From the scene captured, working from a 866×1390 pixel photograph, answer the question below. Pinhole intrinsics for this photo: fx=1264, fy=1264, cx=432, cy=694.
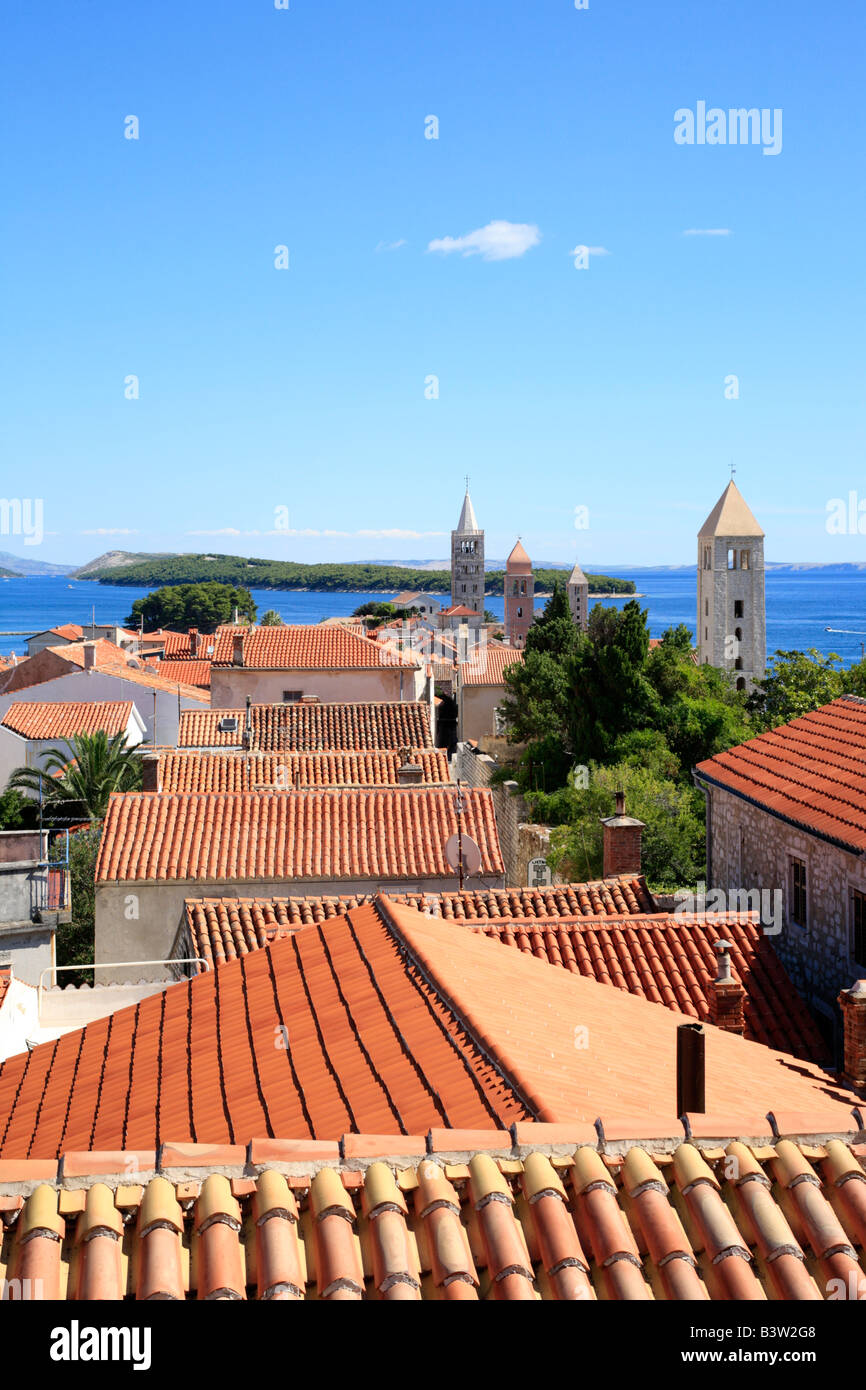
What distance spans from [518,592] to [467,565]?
24.3ft

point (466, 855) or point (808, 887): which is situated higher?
point (808, 887)

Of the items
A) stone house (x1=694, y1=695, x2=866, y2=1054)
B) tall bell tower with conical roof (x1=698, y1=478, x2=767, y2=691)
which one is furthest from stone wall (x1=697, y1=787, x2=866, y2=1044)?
tall bell tower with conical roof (x1=698, y1=478, x2=767, y2=691)

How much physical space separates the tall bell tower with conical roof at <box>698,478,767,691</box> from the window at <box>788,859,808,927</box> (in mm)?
68688

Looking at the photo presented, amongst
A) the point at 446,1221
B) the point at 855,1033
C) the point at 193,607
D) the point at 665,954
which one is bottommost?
the point at 665,954

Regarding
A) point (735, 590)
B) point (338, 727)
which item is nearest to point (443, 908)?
point (338, 727)

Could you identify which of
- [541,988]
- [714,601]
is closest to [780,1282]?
[541,988]

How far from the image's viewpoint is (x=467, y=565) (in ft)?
441

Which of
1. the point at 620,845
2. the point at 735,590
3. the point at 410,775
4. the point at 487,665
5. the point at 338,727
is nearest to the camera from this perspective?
the point at 620,845

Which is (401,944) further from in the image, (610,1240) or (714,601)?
(714,601)

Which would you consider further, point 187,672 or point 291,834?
point 187,672

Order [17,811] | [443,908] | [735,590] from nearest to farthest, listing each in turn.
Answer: [443,908], [17,811], [735,590]

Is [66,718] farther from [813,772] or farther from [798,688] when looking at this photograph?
[813,772]

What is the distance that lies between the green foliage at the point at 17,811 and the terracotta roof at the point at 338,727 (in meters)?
6.25

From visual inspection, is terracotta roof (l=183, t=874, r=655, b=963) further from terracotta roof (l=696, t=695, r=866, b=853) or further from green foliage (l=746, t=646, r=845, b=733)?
green foliage (l=746, t=646, r=845, b=733)
